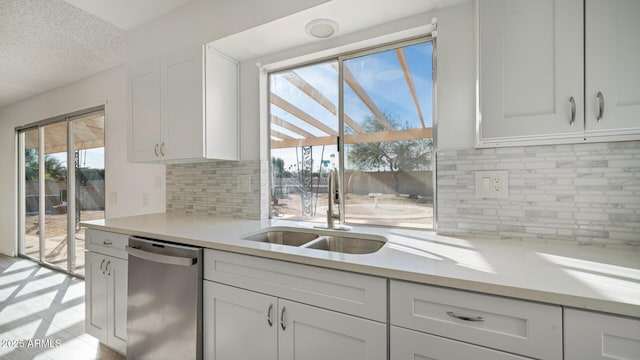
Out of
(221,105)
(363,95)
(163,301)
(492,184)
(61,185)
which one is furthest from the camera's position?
(61,185)

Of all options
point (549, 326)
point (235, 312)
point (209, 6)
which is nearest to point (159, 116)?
point (209, 6)

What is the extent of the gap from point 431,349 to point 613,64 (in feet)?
4.06

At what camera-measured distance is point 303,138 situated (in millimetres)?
2100

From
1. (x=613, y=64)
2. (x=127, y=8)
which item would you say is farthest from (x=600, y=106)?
(x=127, y=8)

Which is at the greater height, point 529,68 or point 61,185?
point 529,68

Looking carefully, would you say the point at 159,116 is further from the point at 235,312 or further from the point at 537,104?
the point at 537,104

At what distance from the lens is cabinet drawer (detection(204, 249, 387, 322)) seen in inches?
39.4

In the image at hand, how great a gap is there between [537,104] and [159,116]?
235 cm

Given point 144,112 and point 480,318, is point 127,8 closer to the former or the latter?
point 144,112

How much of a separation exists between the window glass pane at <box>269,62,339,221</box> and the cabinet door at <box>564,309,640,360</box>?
4.78ft

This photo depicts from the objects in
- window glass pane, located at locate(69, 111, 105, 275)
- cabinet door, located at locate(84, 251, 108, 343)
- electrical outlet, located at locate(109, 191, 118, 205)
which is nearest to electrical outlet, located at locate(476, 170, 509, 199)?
cabinet door, located at locate(84, 251, 108, 343)

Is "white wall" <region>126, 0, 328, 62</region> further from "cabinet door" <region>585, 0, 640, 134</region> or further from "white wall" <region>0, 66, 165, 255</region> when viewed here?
"cabinet door" <region>585, 0, 640, 134</region>

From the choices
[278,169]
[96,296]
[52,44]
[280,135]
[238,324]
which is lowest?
[96,296]

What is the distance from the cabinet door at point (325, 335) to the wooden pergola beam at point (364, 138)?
1161 mm
